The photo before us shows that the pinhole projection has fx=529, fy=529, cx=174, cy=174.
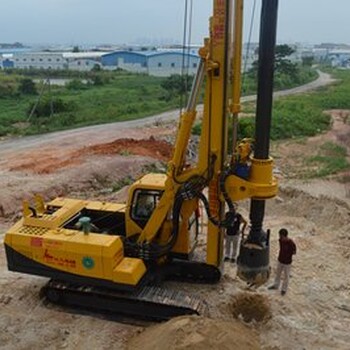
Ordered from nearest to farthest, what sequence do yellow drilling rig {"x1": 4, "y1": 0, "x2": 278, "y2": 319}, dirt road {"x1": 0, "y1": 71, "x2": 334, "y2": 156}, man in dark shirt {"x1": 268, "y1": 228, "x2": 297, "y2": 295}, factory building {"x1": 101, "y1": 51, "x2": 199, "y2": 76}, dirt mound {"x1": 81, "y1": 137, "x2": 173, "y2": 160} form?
yellow drilling rig {"x1": 4, "y1": 0, "x2": 278, "y2": 319}, man in dark shirt {"x1": 268, "y1": 228, "x2": 297, "y2": 295}, dirt mound {"x1": 81, "y1": 137, "x2": 173, "y2": 160}, dirt road {"x1": 0, "y1": 71, "x2": 334, "y2": 156}, factory building {"x1": 101, "y1": 51, "x2": 199, "y2": 76}

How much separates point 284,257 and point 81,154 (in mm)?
13845

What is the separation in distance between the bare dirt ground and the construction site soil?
2 centimetres

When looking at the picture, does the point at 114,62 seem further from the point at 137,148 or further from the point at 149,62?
the point at 137,148

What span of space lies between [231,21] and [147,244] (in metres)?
4.30

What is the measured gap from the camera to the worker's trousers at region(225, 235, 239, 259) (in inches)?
444

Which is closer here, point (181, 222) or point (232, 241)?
point (181, 222)

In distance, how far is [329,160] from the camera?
75.1ft

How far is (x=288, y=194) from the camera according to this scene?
701 inches

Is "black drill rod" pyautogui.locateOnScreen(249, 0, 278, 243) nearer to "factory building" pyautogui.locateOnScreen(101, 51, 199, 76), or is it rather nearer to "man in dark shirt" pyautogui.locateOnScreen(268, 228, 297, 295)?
"man in dark shirt" pyautogui.locateOnScreen(268, 228, 297, 295)

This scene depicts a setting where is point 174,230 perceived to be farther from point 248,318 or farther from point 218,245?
point 248,318

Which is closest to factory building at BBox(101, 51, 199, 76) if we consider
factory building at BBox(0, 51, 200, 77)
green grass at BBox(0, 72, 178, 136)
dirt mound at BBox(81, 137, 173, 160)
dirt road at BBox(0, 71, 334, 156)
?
A: factory building at BBox(0, 51, 200, 77)

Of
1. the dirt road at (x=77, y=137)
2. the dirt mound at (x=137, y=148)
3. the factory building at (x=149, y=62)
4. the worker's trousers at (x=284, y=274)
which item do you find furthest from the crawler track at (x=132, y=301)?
the factory building at (x=149, y=62)

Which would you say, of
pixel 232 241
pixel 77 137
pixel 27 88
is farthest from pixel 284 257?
pixel 27 88

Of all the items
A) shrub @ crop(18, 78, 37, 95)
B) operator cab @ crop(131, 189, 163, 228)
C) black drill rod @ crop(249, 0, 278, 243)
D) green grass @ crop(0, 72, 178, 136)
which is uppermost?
black drill rod @ crop(249, 0, 278, 243)
